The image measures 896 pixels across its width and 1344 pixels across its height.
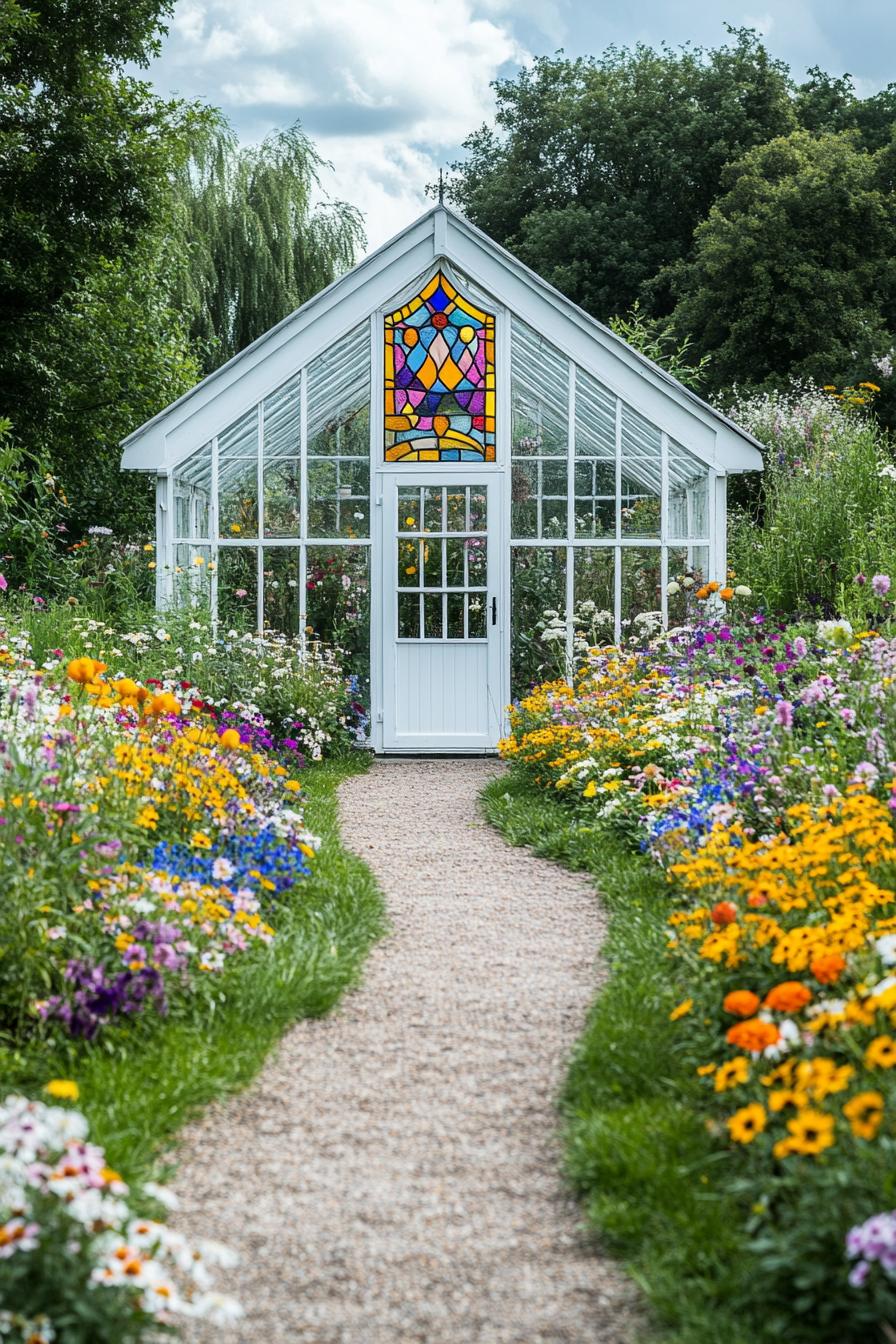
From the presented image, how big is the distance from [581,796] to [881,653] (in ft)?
6.80

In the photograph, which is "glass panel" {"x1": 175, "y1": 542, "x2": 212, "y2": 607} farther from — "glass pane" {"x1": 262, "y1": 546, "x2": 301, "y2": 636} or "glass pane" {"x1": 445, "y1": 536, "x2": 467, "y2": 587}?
"glass pane" {"x1": 445, "y1": 536, "x2": 467, "y2": 587}

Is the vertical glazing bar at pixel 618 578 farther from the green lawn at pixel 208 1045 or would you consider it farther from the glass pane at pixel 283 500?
the green lawn at pixel 208 1045

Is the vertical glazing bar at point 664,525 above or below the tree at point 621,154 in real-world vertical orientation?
below

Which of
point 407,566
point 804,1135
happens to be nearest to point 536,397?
point 407,566

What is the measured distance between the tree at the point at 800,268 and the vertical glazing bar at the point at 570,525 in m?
12.4

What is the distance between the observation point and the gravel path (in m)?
2.51

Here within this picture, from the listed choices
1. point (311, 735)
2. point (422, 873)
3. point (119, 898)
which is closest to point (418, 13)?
point (311, 735)

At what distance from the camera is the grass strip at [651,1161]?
2443 millimetres

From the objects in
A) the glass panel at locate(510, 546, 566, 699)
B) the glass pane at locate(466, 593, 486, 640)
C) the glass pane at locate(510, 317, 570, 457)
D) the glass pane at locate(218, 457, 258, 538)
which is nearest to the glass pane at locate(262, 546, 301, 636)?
the glass pane at locate(218, 457, 258, 538)

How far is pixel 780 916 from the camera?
3645mm

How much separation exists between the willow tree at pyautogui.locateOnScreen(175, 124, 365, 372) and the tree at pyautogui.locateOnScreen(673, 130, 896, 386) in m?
6.40

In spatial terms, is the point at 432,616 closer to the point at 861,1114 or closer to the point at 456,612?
the point at 456,612

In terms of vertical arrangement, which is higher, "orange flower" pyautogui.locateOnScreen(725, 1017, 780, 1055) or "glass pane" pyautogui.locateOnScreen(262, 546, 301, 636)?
"glass pane" pyautogui.locateOnScreen(262, 546, 301, 636)

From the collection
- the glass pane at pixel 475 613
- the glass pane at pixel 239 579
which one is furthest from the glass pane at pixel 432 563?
the glass pane at pixel 239 579
